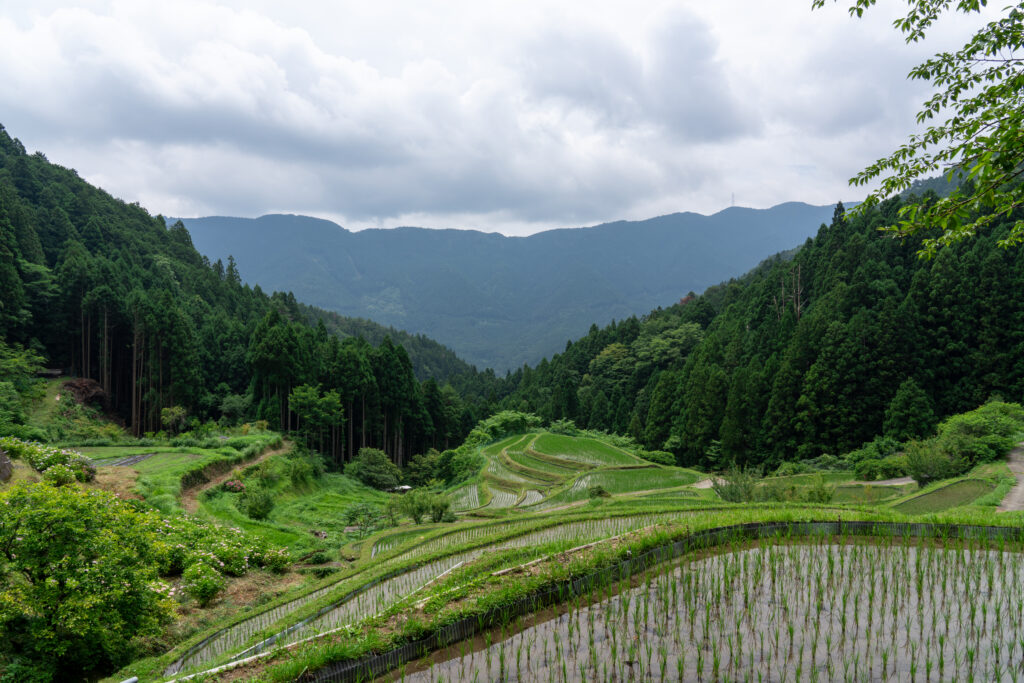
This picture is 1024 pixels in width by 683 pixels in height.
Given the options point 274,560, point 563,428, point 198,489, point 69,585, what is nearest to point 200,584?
point 274,560

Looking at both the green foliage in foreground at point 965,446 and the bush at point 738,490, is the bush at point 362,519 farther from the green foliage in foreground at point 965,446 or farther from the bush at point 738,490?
the green foliage in foreground at point 965,446

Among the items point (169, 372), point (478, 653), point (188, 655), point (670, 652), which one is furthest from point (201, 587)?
point (169, 372)

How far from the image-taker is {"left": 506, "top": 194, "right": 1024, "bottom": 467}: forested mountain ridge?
38.5 metres

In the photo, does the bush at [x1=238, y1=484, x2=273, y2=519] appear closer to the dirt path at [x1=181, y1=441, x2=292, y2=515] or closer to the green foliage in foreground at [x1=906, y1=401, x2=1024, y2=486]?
the dirt path at [x1=181, y1=441, x2=292, y2=515]

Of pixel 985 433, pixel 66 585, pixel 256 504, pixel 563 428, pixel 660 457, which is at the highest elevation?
pixel 66 585

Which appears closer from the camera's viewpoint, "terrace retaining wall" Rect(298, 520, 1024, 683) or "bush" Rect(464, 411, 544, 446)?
"terrace retaining wall" Rect(298, 520, 1024, 683)

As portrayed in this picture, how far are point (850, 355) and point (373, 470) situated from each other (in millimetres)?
38924

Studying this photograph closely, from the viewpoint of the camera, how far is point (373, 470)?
42312 mm

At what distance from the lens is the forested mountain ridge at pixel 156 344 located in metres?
45.2

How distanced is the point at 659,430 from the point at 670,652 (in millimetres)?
51101

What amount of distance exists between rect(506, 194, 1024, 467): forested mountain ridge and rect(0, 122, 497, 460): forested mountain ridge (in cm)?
2798

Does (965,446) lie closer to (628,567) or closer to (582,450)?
(582,450)

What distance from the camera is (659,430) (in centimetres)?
5441

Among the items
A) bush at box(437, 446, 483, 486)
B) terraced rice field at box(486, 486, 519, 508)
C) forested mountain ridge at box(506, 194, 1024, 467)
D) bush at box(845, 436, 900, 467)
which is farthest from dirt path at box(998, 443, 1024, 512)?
bush at box(437, 446, 483, 486)
